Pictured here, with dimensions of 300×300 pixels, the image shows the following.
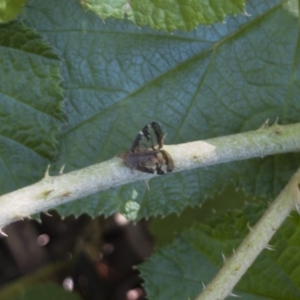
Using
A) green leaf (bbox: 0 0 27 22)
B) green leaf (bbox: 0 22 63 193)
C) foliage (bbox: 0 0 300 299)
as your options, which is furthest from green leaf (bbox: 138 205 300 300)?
green leaf (bbox: 0 0 27 22)

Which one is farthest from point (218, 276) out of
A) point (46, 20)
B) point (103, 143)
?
point (46, 20)

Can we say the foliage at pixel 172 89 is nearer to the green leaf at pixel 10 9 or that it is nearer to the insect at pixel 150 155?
the green leaf at pixel 10 9

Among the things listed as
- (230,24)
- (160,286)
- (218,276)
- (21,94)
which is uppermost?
(230,24)

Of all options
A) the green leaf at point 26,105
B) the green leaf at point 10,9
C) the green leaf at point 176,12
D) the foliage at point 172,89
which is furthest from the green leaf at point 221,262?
the green leaf at point 10,9

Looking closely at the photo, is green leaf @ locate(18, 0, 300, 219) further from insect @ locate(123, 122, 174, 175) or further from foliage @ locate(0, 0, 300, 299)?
insect @ locate(123, 122, 174, 175)

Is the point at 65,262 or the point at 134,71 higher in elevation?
the point at 134,71

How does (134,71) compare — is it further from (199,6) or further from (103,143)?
(199,6)
